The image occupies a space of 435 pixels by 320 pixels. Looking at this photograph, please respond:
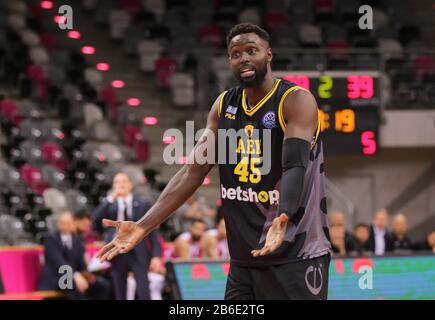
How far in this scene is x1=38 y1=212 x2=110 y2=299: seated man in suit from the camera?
11.7 metres

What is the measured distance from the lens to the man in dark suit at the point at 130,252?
11.1 metres

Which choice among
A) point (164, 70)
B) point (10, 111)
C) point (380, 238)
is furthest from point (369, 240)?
point (164, 70)

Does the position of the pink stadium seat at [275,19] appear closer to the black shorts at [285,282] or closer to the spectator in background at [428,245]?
→ the spectator in background at [428,245]

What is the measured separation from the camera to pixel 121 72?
20.7m

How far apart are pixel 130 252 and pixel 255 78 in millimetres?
6613

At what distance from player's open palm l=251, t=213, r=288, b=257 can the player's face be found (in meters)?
0.72

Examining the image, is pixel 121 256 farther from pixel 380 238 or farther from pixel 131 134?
pixel 131 134

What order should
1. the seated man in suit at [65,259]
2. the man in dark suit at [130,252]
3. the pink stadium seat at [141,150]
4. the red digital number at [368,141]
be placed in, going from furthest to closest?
the pink stadium seat at [141,150] → the red digital number at [368,141] → the seated man in suit at [65,259] → the man in dark suit at [130,252]

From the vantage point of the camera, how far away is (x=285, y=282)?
486cm

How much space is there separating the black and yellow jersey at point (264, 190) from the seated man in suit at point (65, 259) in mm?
6881

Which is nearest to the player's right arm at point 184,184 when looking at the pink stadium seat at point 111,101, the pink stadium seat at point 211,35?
the pink stadium seat at point 111,101

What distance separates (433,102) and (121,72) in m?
6.35

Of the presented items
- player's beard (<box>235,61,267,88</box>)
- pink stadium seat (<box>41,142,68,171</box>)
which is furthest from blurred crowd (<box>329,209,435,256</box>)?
player's beard (<box>235,61,267,88</box>)

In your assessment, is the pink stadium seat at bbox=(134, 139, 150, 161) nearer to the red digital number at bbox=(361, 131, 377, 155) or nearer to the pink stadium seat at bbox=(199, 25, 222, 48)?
the pink stadium seat at bbox=(199, 25, 222, 48)
